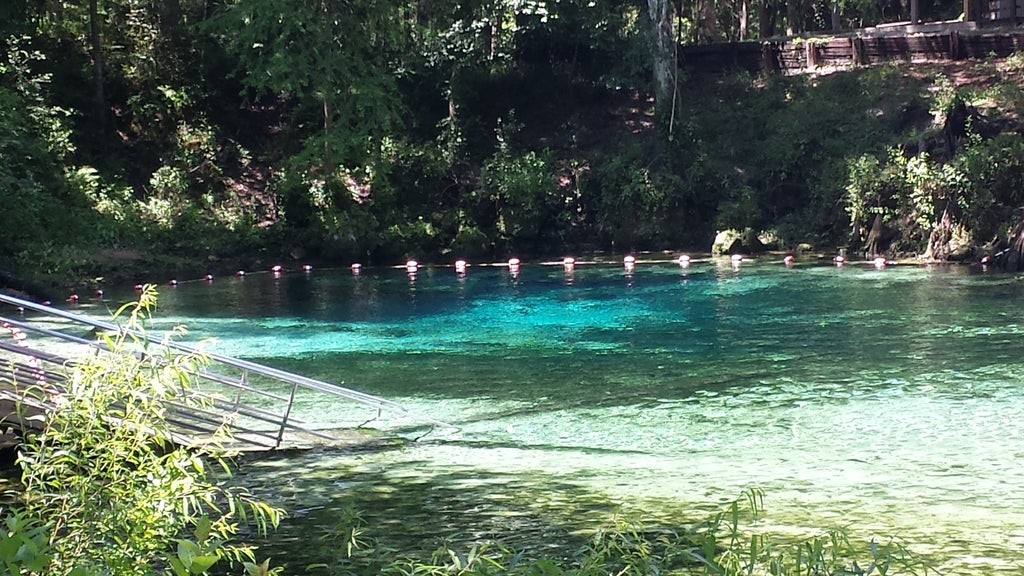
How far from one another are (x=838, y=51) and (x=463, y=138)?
38.1 ft

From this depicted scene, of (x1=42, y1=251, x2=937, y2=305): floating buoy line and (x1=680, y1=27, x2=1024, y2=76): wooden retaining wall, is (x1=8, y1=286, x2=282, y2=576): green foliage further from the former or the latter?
(x1=680, y1=27, x2=1024, y2=76): wooden retaining wall

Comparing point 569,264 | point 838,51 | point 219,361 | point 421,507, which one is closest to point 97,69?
point 569,264

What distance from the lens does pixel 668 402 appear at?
11.9 meters

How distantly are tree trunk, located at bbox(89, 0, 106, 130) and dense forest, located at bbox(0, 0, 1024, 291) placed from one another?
0.08 metres

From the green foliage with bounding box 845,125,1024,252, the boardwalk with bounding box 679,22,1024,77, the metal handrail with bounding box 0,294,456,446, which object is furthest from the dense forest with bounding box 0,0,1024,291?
the metal handrail with bounding box 0,294,456,446

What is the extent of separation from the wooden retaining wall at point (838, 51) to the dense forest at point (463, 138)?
35.2 inches

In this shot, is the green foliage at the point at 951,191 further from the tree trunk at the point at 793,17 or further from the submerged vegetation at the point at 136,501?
the submerged vegetation at the point at 136,501

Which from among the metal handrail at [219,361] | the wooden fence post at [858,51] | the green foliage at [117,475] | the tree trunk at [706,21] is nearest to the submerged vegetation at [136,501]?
the green foliage at [117,475]

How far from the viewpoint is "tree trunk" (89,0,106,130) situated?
99.1ft

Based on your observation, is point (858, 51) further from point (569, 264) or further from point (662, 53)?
point (569, 264)

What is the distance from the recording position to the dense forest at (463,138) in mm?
27062

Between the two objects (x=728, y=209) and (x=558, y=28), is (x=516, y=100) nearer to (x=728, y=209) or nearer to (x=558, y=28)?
(x=558, y=28)

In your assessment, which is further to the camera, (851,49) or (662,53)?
(851,49)

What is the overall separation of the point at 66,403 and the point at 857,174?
980 inches
